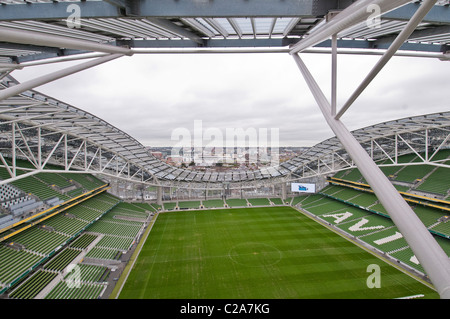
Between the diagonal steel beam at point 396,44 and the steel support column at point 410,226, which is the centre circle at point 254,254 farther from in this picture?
the diagonal steel beam at point 396,44

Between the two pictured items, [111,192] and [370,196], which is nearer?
[370,196]

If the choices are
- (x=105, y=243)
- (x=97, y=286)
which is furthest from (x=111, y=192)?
(x=97, y=286)

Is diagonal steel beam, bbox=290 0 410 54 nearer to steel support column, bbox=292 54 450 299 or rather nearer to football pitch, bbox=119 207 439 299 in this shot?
steel support column, bbox=292 54 450 299

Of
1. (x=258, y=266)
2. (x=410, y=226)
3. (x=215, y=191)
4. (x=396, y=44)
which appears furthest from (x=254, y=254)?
(x=215, y=191)

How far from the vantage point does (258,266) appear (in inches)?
680

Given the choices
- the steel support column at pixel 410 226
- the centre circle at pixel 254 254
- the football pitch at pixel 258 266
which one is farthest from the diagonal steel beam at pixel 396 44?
the centre circle at pixel 254 254

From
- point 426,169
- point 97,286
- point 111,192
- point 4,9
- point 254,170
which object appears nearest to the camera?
point 4,9

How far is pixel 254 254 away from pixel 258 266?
2.03 m

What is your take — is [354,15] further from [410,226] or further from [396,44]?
[410,226]

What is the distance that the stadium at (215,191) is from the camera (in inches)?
144

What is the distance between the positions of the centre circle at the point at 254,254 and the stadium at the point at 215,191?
0.25m

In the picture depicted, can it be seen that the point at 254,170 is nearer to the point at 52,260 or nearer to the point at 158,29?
the point at 52,260

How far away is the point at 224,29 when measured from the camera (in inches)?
213
